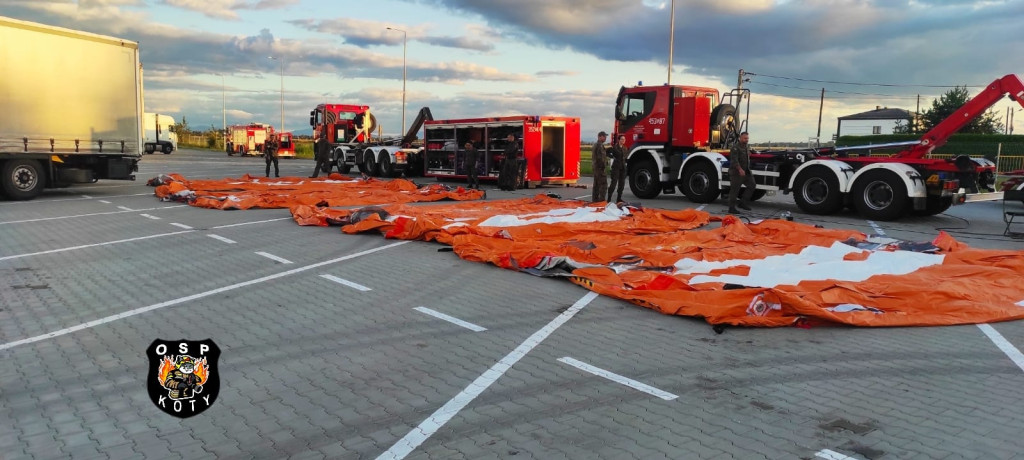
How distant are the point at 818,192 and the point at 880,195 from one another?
126cm

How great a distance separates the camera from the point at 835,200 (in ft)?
48.4

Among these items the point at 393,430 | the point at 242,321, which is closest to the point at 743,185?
the point at 242,321

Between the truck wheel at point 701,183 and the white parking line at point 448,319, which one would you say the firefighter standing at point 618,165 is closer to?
the truck wheel at point 701,183

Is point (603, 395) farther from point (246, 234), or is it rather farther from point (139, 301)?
point (246, 234)

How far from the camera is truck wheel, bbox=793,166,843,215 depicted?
1475cm

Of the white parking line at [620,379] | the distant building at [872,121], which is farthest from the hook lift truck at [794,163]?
the distant building at [872,121]

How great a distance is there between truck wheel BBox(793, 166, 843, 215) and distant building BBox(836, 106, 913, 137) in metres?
69.5

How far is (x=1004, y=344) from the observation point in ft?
17.8

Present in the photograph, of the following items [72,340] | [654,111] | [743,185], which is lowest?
[72,340]

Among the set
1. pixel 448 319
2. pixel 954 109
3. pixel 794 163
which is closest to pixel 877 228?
pixel 794 163

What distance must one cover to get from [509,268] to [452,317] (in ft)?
7.39

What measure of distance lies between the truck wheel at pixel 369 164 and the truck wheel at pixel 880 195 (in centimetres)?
1991

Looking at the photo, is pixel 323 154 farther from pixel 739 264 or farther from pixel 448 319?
pixel 448 319

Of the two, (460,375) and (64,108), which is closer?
(460,375)
